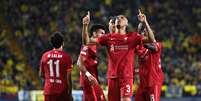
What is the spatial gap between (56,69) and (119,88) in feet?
4.20

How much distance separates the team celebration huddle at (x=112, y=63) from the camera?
12.4 m

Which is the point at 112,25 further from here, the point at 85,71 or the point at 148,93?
the point at 148,93

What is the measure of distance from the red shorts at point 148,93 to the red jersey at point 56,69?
6.02ft

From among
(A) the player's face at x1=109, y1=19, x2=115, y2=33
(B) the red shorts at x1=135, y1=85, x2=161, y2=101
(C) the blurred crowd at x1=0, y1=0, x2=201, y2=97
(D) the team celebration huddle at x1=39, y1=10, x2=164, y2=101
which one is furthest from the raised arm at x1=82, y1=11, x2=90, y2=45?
(C) the blurred crowd at x1=0, y1=0, x2=201, y2=97

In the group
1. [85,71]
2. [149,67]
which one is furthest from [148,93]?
[85,71]

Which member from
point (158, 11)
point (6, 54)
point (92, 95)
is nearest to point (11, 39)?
point (6, 54)

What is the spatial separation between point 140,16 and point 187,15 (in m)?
18.0

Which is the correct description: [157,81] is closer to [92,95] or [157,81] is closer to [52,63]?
[92,95]

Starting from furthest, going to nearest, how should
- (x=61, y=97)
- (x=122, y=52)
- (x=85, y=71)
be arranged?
(x=85, y=71)
(x=122, y=52)
(x=61, y=97)

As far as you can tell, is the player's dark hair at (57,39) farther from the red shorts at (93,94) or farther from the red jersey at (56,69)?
the red shorts at (93,94)

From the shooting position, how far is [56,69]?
1237 centimetres

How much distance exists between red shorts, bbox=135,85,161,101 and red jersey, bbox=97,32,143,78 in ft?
3.00

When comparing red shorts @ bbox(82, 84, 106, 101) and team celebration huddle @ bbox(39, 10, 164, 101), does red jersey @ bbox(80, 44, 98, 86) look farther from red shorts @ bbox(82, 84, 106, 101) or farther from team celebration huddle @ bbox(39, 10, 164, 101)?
red shorts @ bbox(82, 84, 106, 101)

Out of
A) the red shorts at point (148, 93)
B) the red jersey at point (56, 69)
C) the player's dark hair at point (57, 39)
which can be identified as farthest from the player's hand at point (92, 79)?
the red shorts at point (148, 93)
